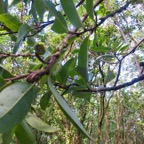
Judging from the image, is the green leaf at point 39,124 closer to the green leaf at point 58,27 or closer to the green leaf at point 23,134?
the green leaf at point 23,134

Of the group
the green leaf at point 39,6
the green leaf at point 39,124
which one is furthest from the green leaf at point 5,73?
the green leaf at point 39,6

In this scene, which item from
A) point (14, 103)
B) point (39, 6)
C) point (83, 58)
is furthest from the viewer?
point (39, 6)

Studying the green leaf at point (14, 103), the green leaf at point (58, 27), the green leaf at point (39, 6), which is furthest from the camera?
the green leaf at point (39, 6)

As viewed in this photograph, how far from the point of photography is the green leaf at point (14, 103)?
23cm

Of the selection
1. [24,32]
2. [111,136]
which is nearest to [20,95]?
[24,32]

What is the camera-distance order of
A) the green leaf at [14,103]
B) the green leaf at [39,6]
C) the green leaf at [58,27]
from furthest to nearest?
1. the green leaf at [39,6]
2. the green leaf at [58,27]
3. the green leaf at [14,103]

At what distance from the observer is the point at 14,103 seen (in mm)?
239

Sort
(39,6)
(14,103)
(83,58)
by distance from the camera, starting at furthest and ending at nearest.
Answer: (39,6)
(83,58)
(14,103)

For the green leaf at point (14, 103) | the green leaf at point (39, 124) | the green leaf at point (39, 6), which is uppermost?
the green leaf at point (39, 6)

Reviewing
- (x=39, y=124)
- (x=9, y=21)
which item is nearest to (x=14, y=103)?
(x=39, y=124)

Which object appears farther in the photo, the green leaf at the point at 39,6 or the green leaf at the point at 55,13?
the green leaf at the point at 39,6

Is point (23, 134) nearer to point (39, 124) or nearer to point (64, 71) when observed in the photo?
point (39, 124)

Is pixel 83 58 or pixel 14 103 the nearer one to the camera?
pixel 14 103

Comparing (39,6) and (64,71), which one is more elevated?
(39,6)
